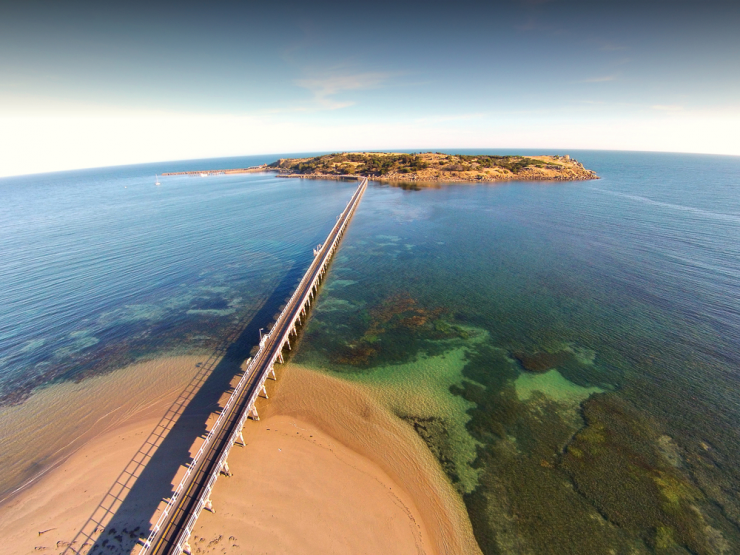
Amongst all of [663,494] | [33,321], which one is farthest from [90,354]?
[663,494]

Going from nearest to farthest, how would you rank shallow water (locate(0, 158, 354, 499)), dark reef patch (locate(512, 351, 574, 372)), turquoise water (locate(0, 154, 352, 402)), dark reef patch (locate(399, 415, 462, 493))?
dark reef patch (locate(399, 415, 462, 493)), shallow water (locate(0, 158, 354, 499)), dark reef patch (locate(512, 351, 574, 372)), turquoise water (locate(0, 154, 352, 402))

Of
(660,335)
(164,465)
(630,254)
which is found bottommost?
(164,465)

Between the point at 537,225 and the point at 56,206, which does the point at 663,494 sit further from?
the point at 56,206

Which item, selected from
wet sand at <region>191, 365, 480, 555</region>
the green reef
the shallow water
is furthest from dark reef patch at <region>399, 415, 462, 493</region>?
the shallow water

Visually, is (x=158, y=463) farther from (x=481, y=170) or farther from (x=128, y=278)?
(x=481, y=170)

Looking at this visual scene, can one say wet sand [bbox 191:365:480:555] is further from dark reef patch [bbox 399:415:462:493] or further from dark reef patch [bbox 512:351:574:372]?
dark reef patch [bbox 512:351:574:372]
